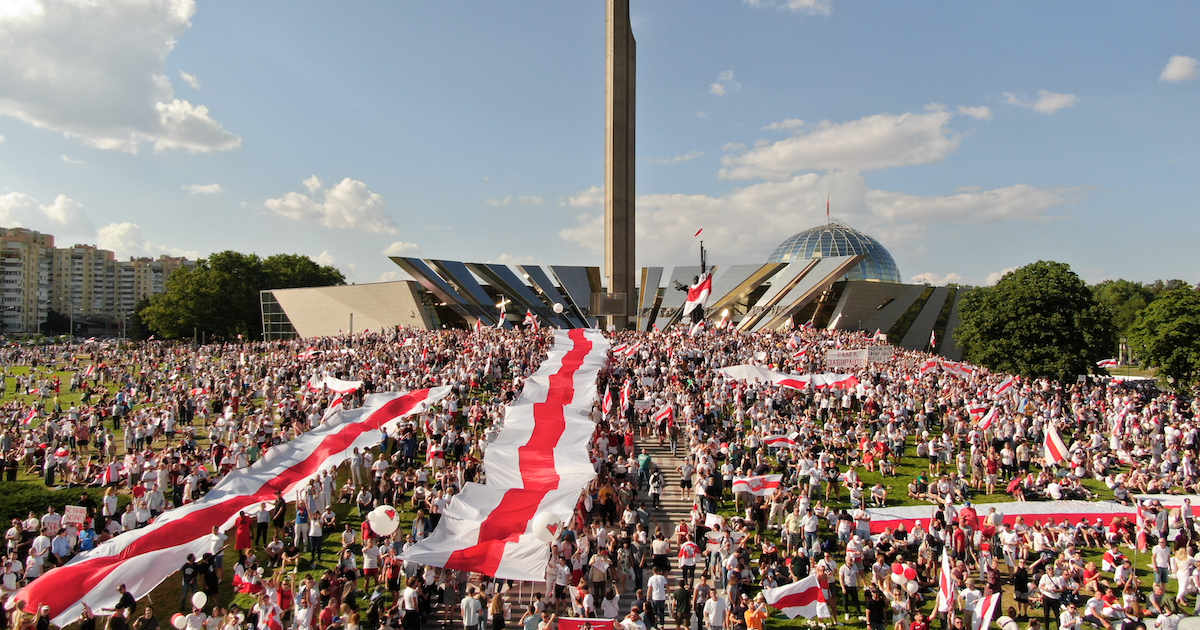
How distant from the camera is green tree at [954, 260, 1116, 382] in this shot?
96.0 feet

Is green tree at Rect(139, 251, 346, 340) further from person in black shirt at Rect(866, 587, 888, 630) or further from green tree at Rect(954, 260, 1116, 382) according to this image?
person in black shirt at Rect(866, 587, 888, 630)

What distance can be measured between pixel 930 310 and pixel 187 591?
163 ft

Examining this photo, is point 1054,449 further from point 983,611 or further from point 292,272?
point 292,272

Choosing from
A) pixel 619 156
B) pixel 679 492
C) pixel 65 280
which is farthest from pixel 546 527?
pixel 65 280

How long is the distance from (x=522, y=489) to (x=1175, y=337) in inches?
1167

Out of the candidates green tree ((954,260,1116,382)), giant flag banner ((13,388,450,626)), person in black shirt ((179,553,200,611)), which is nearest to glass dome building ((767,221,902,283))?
green tree ((954,260,1116,382))

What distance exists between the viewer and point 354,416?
618 inches

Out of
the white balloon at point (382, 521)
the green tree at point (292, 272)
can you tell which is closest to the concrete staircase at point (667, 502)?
the white balloon at point (382, 521)

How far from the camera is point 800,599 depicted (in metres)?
9.62

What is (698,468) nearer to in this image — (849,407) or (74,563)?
(849,407)

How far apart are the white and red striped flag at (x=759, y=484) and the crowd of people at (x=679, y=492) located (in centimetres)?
19

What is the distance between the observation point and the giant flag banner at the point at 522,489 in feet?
31.1

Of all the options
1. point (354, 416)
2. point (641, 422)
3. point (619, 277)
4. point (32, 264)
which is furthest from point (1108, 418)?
point (32, 264)

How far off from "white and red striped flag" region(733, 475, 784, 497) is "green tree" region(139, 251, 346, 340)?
55726mm
